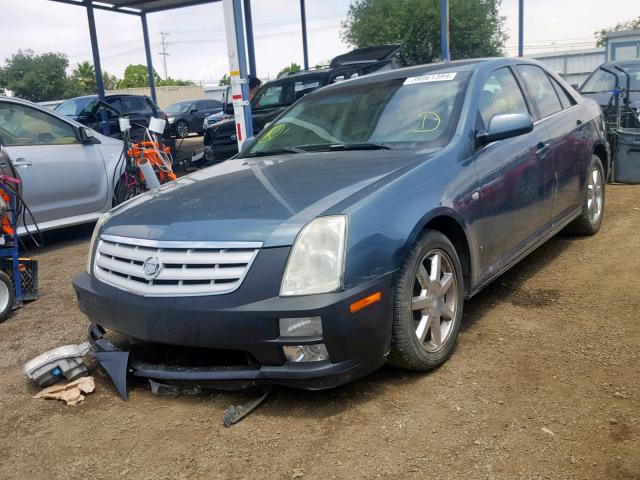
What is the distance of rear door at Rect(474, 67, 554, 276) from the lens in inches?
142

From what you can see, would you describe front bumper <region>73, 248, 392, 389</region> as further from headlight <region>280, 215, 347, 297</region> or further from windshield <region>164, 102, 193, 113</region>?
windshield <region>164, 102, 193, 113</region>

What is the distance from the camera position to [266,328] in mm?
2621

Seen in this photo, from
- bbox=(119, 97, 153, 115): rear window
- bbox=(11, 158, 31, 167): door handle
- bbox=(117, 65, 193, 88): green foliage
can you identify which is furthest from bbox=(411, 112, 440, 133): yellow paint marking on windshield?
bbox=(117, 65, 193, 88): green foliage

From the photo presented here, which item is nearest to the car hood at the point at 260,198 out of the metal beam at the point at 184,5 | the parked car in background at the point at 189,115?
the metal beam at the point at 184,5

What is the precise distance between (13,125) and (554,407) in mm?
5973

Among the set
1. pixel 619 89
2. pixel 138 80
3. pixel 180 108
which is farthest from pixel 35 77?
pixel 619 89

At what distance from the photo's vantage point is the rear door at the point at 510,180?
142 inches

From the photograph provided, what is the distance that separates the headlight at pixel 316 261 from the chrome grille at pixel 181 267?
0.18 meters

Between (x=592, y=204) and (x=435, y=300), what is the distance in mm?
2999

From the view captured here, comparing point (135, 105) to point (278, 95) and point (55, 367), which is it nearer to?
point (278, 95)

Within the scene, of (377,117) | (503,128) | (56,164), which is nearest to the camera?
(503,128)

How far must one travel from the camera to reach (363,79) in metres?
4.46

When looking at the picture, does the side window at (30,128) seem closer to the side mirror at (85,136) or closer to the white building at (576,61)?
the side mirror at (85,136)

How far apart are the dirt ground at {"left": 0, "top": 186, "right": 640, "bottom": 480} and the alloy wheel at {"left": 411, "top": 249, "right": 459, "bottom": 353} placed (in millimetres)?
188
